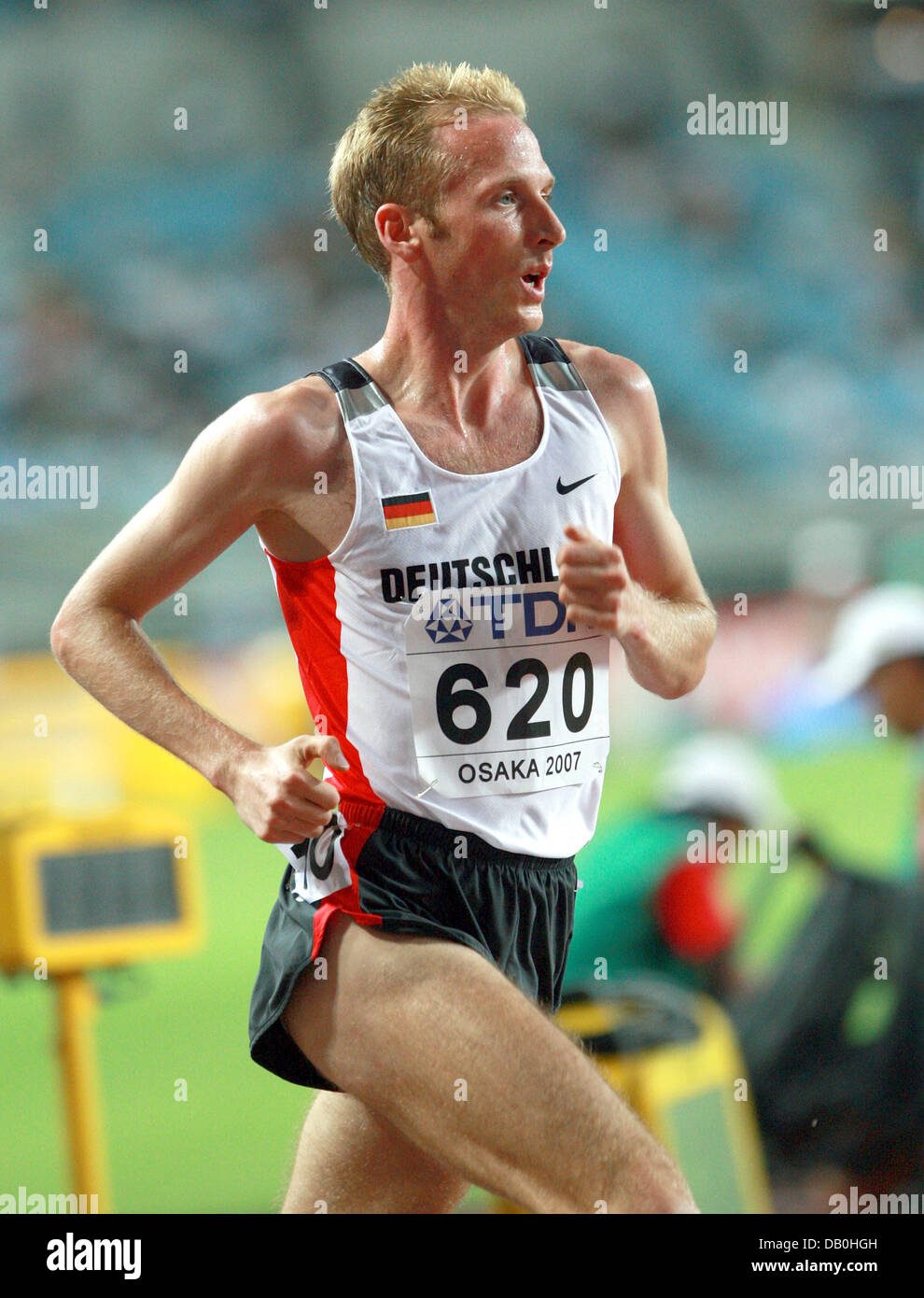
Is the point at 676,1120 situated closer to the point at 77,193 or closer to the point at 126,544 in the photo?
the point at 126,544

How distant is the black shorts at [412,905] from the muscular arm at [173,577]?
9.7 inches

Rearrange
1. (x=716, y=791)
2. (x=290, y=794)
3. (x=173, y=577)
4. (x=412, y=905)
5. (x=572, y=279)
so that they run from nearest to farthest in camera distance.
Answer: (x=290, y=794) < (x=412, y=905) < (x=173, y=577) < (x=716, y=791) < (x=572, y=279)

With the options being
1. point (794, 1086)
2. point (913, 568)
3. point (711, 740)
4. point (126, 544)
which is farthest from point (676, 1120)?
point (913, 568)

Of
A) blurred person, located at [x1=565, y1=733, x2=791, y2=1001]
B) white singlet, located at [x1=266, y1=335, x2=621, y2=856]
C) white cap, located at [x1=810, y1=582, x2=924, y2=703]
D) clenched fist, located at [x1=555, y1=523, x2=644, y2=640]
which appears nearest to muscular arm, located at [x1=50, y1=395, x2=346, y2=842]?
white singlet, located at [x1=266, y1=335, x2=621, y2=856]

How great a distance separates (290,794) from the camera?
1896 mm

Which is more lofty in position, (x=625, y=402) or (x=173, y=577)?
(x=625, y=402)

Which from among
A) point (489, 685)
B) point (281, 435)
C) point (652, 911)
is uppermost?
point (281, 435)

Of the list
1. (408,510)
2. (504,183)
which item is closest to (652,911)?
(408,510)

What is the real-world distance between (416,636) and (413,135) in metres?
0.80

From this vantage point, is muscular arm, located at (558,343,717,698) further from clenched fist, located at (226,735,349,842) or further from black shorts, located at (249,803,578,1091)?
clenched fist, located at (226,735,349,842)

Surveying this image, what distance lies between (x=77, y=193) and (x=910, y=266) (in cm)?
789

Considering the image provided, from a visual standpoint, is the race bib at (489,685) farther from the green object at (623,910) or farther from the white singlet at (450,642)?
the green object at (623,910)

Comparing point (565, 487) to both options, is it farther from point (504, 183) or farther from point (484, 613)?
point (504, 183)
